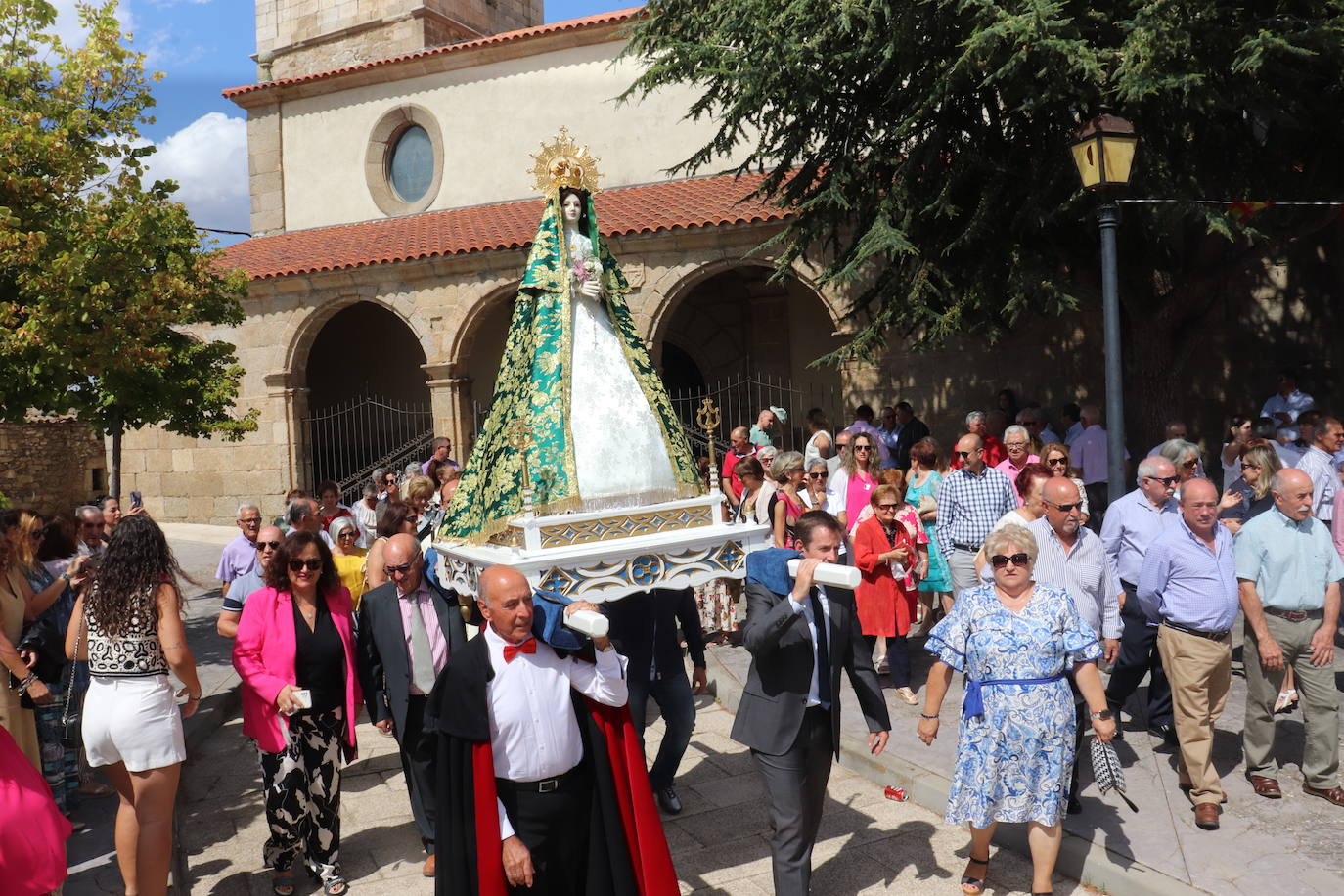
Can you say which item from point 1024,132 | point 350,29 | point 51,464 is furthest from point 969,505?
point 51,464

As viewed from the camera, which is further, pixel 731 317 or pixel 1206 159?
pixel 731 317

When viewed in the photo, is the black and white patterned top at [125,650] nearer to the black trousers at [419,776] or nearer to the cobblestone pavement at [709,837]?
the cobblestone pavement at [709,837]

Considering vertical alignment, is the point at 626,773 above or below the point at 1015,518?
below

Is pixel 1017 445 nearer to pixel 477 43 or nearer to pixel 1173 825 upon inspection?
pixel 1173 825

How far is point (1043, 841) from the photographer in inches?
167

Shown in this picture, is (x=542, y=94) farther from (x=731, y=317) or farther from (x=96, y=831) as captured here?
(x=96, y=831)

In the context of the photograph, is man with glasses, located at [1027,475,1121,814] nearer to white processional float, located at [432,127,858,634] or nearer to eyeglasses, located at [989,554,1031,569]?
eyeglasses, located at [989,554,1031,569]

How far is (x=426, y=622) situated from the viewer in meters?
5.00

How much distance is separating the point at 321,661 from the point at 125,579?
3.03 ft

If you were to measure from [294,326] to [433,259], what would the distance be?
2.75m

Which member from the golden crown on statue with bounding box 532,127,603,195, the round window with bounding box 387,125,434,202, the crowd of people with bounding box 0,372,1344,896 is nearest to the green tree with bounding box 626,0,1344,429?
the crowd of people with bounding box 0,372,1344,896

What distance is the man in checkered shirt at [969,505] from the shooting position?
268 inches

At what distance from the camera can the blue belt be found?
4.18 metres

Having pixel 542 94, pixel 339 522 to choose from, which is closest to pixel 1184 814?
pixel 339 522
